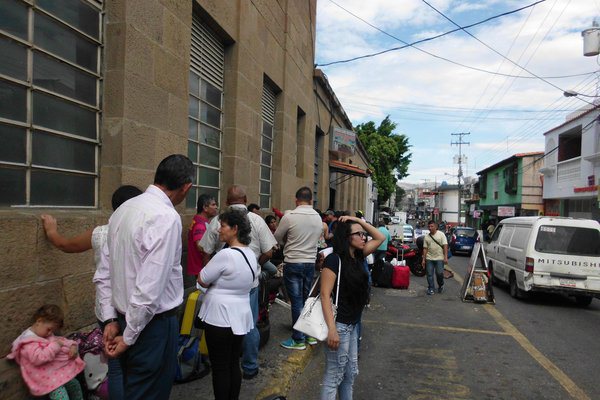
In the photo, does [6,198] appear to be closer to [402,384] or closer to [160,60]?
[160,60]

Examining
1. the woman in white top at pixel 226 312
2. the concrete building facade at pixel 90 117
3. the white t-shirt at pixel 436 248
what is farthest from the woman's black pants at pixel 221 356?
the white t-shirt at pixel 436 248

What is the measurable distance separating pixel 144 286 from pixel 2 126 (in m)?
2.06

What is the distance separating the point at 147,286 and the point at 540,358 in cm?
557

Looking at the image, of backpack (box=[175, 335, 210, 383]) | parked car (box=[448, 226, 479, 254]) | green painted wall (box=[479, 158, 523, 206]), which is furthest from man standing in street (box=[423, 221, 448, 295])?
green painted wall (box=[479, 158, 523, 206])

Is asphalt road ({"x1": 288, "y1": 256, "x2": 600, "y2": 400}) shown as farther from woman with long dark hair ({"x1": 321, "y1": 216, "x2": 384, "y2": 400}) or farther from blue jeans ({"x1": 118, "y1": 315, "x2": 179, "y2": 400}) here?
blue jeans ({"x1": 118, "y1": 315, "x2": 179, "y2": 400})

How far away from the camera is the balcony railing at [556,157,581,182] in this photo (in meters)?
24.6

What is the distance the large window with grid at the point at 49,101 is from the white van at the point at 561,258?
8.99 m

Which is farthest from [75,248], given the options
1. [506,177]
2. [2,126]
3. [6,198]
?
[506,177]

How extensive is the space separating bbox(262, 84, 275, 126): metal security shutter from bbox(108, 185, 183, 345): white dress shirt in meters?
7.79

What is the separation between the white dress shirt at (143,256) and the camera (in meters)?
2.33

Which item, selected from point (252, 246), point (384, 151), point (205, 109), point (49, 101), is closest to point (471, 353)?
point (252, 246)

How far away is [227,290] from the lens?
11.2 ft

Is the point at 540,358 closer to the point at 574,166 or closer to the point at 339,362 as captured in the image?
the point at 339,362

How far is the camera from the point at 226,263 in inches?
133
